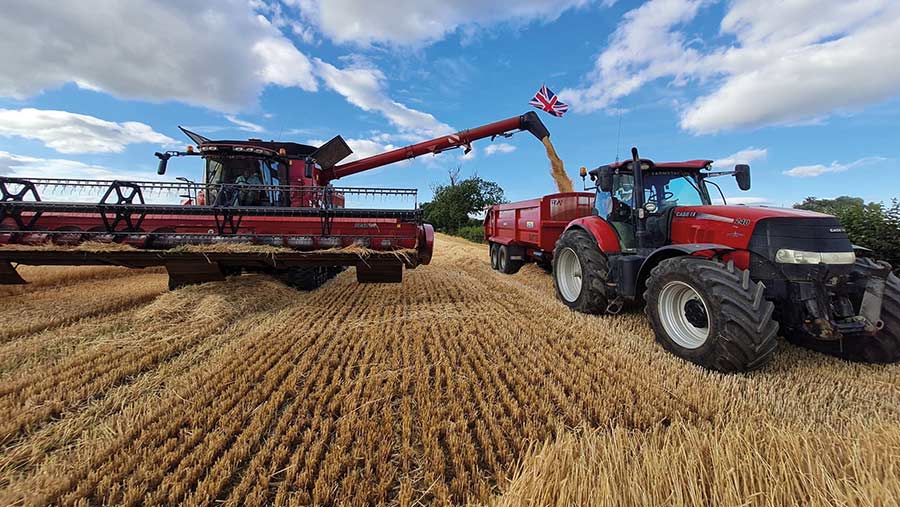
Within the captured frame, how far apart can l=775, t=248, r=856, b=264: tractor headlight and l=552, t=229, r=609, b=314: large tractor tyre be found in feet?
5.59

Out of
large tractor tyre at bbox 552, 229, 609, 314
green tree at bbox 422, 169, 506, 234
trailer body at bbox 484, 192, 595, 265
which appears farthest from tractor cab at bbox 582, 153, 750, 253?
green tree at bbox 422, 169, 506, 234

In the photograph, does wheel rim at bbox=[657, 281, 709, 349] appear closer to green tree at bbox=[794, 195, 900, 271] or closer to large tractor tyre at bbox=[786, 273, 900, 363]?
large tractor tyre at bbox=[786, 273, 900, 363]

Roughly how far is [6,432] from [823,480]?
12.5 feet

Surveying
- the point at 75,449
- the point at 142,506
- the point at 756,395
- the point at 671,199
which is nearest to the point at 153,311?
the point at 75,449

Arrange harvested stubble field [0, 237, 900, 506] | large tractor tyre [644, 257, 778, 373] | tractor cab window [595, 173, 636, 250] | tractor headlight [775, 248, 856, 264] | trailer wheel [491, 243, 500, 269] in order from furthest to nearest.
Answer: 1. trailer wheel [491, 243, 500, 269]
2. tractor cab window [595, 173, 636, 250]
3. tractor headlight [775, 248, 856, 264]
4. large tractor tyre [644, 257, 778, 373]
5. harvested stubble field [0, 237, 900, 506]

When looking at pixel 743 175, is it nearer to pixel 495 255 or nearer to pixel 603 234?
pixel 603 234

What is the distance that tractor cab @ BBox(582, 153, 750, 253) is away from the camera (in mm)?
4258

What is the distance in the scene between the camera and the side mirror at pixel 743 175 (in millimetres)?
4344

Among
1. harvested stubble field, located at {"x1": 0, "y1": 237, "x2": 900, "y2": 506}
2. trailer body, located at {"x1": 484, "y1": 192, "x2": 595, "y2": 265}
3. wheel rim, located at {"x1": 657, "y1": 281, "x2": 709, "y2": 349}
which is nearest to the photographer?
harvested stubble field, located at {"x1": 0, "y1": 237, "x2": 900, "y2": 506}

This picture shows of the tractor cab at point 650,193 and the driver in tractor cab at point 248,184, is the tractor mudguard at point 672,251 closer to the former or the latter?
the tractor cab at point 650,193

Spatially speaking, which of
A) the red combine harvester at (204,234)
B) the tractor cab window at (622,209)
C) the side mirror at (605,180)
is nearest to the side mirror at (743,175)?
the tractor cab window at (622,209)

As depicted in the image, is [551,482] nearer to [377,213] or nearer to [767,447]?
[767,447]

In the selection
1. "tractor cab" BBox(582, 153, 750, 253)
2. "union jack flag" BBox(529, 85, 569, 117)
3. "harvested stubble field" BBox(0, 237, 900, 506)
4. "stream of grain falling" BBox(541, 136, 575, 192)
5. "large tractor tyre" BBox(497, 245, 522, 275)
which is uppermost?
"union jack flag" BBox(529, 85, 569, 117)

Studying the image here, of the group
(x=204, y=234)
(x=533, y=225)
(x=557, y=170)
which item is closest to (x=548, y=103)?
(x=557, y=170)
